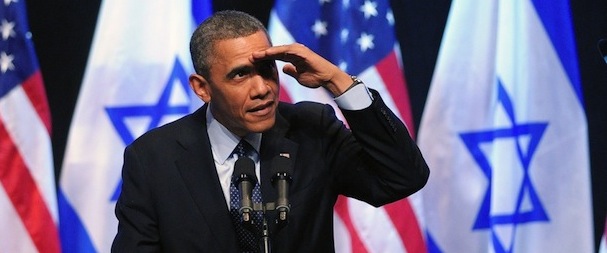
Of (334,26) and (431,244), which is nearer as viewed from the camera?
(334,26)

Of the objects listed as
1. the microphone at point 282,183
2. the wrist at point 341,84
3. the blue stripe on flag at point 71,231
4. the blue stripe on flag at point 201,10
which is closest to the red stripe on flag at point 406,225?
the blue stripe on flag at point 201,10

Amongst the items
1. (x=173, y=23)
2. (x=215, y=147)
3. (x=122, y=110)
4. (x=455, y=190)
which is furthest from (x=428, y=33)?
(x=215, y=147)

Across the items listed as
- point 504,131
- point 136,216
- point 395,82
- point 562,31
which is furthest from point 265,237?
point 562,31

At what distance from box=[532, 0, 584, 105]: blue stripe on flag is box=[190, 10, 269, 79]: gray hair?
1.61 m

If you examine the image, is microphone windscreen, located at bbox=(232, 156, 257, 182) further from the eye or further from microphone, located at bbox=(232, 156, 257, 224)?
the eye

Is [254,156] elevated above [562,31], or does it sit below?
below

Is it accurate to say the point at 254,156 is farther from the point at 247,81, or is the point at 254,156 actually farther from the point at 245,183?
the point at 245,183

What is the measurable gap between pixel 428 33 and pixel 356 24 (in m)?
0.29

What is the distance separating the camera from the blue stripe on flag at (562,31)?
137 inches

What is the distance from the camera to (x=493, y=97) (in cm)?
347

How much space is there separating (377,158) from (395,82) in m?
1.23

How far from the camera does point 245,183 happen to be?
6.06 feet

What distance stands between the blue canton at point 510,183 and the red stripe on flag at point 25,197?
60.5 inches

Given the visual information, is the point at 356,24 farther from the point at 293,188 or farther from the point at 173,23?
the point at 293,188
